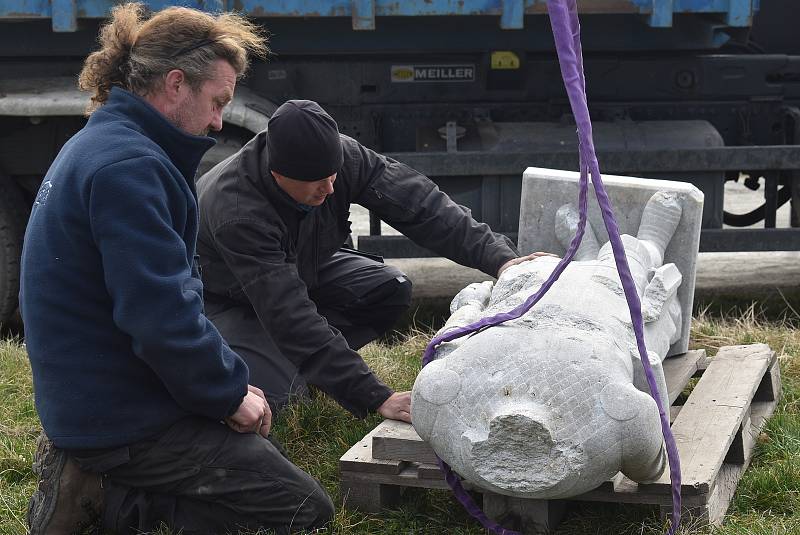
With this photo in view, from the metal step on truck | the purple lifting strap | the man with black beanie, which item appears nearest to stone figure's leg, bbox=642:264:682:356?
the man with black beanie

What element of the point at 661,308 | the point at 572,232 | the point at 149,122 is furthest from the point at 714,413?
the point at 149,122

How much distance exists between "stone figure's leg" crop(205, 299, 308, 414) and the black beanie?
0.86 metres

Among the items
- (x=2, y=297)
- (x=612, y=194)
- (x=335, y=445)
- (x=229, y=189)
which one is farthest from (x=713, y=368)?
(x=2, y=297)

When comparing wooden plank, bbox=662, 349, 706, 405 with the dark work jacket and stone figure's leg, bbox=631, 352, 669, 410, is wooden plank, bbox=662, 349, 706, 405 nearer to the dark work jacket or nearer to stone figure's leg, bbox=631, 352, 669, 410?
stone figure's leg, bbox=631, 352, 669, 410

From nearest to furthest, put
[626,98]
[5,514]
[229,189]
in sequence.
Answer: [5,514] < [229,189] < [626,98]

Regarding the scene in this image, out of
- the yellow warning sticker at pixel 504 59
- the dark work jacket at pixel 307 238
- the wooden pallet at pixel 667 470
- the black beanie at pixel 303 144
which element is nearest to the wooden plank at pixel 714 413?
the wooden pallet at pixel 667 470

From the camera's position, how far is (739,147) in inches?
213

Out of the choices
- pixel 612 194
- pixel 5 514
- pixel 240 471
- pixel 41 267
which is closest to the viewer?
pixel 41 267

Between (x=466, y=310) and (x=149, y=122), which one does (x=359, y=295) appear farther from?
(x=149, y=122)

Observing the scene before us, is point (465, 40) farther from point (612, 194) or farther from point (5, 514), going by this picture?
point (5, 514)

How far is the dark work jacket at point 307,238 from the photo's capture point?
3.51 metres

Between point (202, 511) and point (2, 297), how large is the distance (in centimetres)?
278

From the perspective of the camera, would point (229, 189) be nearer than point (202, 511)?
No

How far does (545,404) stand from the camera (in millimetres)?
2725
